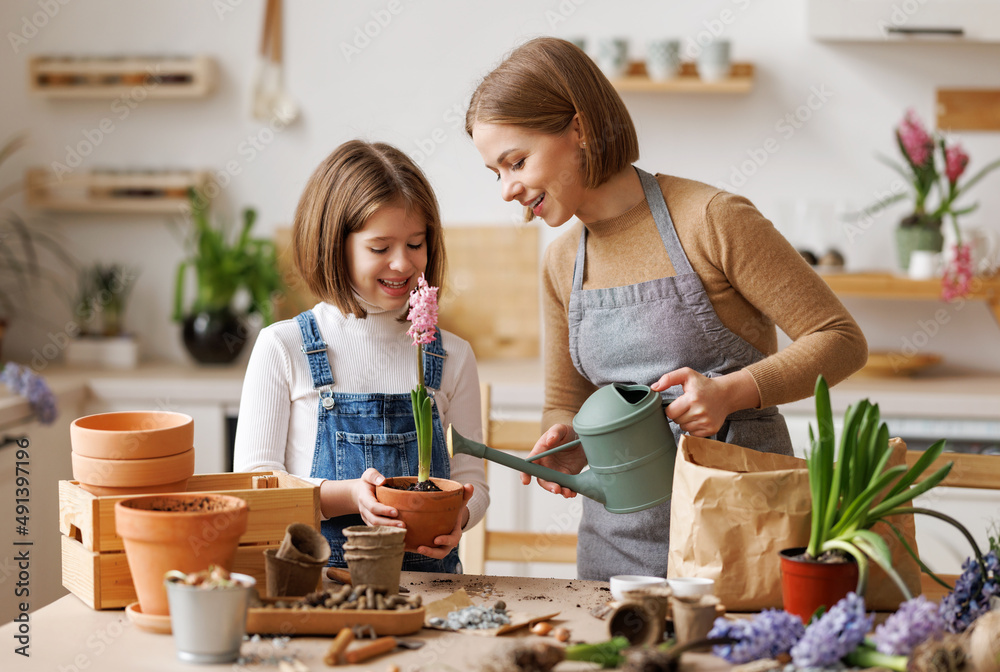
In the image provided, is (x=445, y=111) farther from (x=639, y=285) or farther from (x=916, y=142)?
(x=639, y=285)

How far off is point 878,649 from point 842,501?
0.60ft

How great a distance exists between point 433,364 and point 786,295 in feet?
1.80

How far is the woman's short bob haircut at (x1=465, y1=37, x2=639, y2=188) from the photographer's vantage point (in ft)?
4.49

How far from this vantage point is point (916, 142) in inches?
106

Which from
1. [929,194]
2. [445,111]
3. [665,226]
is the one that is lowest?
[665,226]

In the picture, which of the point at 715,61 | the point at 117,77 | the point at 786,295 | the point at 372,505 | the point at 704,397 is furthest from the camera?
the point at 117,77

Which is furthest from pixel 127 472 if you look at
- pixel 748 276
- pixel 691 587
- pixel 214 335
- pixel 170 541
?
pixel 214 335

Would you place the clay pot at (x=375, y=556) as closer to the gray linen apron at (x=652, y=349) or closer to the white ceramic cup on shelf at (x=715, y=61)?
the gray linen apron at (x=652, y=349)

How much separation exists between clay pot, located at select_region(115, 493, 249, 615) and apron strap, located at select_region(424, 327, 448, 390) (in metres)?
0.52

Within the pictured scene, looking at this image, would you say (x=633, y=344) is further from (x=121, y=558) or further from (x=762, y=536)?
(x=121, y=558)

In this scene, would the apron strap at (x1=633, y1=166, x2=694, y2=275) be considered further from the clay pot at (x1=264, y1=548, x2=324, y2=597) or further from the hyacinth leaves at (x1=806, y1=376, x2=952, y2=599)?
the clay pot at (x1=264, y1=548, x2=324, y2=597)

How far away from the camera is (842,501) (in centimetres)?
101

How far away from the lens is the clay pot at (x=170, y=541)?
96 centimetres

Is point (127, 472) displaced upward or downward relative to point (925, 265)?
downward
